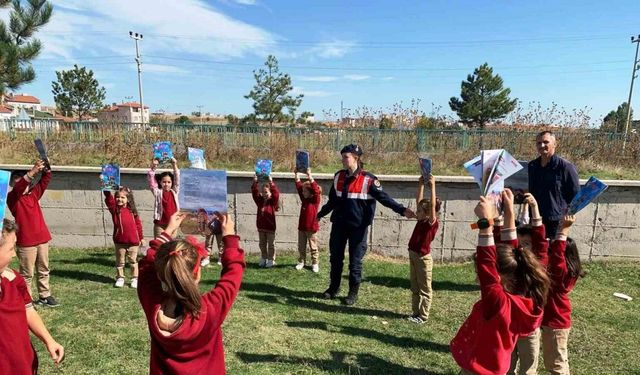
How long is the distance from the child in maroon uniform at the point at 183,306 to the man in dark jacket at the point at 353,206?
3.14 m

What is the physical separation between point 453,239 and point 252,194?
12.3 feet

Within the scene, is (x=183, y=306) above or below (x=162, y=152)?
below

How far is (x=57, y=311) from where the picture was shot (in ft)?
16.7

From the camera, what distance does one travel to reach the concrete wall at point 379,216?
734 centimetres

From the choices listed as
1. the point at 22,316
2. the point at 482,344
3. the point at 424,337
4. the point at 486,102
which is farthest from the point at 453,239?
the point at 486,102

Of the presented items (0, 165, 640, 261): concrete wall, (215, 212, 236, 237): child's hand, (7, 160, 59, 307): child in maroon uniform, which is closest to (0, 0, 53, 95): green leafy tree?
(0, 165, 640, 261): concrete wall

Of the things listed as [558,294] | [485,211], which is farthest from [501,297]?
[558,294]

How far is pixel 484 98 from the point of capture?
4278 cm

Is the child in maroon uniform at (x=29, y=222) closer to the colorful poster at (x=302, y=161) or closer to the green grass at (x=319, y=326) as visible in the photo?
the green grass at (x=319, y=326)

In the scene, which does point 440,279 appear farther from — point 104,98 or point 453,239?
point 104,98

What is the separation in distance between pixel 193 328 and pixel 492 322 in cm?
174

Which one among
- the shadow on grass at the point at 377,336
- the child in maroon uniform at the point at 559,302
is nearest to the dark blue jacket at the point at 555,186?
the child in maroon uniform at the point at 559,302

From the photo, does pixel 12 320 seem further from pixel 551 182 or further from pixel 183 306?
pixel 551 182

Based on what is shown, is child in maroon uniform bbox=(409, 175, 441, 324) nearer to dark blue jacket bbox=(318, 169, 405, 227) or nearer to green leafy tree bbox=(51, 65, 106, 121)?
dark blue jacket bbox=(318, 169, 405, 227)
